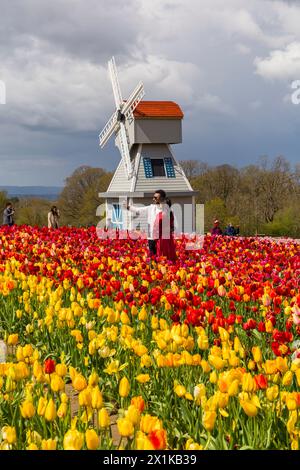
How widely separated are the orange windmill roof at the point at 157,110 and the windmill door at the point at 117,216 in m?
5.64

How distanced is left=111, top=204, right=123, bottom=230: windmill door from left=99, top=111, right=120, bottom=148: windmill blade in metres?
4.38

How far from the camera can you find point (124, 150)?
36312mm

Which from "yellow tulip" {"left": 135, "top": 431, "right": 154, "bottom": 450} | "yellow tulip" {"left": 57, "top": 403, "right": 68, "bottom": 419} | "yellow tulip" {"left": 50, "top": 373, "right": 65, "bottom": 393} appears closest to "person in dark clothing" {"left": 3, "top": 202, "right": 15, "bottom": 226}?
"yellow tulip" {"left": 50, "top": 373, "right": 65, "bottom": 393}

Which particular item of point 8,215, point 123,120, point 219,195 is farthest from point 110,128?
point 219,195

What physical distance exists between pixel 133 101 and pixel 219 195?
2861 centimetres

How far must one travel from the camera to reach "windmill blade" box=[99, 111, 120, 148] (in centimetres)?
3794

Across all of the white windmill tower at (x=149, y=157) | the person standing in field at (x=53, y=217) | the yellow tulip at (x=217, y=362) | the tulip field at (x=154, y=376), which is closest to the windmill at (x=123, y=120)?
the white windmill tower at (x=149, y=157)

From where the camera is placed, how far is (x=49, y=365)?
4023 mm

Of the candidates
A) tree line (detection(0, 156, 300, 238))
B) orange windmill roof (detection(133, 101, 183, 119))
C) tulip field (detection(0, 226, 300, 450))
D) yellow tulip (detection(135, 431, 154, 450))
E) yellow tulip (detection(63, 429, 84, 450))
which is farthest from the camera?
tree line (detection(0, 156, 300, 238))

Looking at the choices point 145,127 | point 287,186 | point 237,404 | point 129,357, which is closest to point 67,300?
point 129,357

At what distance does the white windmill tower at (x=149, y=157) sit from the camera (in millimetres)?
35844

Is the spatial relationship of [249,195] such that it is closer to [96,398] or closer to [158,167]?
[158,167]

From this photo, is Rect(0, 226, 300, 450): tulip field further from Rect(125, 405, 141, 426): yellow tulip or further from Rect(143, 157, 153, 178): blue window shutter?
Rect(143, 157, 153, 178): blue window shutter
